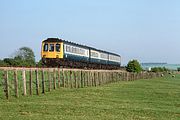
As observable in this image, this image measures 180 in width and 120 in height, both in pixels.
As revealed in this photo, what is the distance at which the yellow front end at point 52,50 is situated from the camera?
40.6 meters

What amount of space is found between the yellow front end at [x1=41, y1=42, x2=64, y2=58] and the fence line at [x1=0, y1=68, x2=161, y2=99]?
631cm

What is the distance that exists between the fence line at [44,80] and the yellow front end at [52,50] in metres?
6.31

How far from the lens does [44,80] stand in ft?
69.0

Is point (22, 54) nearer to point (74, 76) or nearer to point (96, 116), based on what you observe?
point (74, 76)

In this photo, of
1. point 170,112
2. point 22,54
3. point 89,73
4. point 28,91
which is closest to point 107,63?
point 22,54

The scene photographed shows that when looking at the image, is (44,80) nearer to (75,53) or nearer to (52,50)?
(52,50)

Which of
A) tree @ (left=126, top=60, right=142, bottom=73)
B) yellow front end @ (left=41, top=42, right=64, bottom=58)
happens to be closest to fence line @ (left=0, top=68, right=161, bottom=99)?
yellow front end @ (left=41, top=42, right=64, bottom=58)

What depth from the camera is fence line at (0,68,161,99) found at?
16908mm

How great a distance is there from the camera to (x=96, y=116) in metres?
12.0

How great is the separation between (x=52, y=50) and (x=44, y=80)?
20.3 meters

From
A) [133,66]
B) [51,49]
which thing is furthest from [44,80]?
[133,66]

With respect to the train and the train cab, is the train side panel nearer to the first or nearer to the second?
the train

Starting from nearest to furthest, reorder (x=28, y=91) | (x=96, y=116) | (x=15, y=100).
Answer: (x=96, y=116)
(x=15, y=100)
(x=28, y=91)

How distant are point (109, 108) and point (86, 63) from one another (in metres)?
36.3
